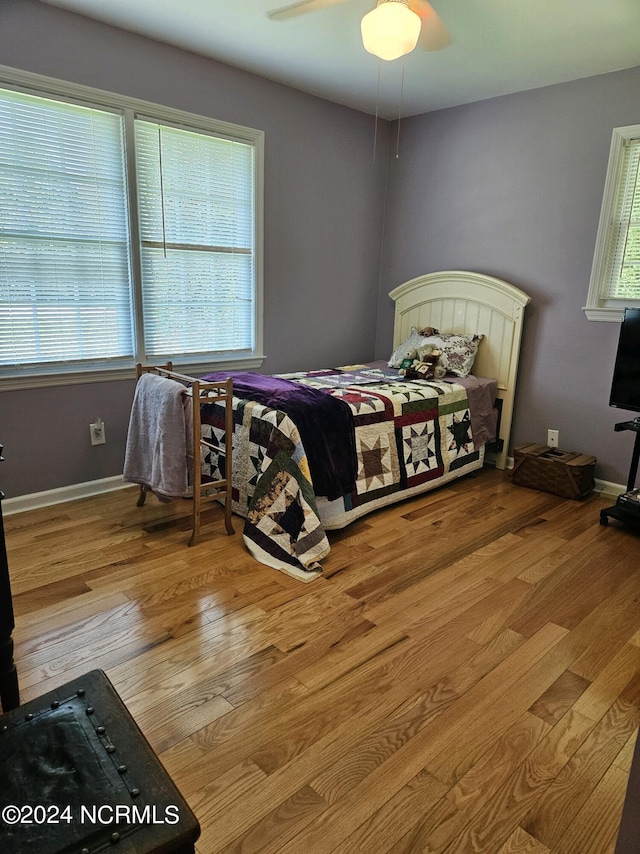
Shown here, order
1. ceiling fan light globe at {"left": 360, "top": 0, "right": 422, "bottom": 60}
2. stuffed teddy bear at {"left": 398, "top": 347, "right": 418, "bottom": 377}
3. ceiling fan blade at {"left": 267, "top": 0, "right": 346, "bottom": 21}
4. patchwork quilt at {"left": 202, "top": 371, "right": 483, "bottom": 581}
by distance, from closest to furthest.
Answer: ceiling fan light globe at {"left": 360, "top": 0, "right": 422, "bottom": 60} → ceiling fan blade at {"left": 267, "top": 0, "right": 346, "bottom": 21} → patchwork quilt at {"left": 202, "top": 371, "right": 483, "bottom": 581} → stuffed teddy bear at {"left": 398, "top": 347, "right": 418, "bottom": 377}

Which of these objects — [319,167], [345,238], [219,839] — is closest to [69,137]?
[319,167]

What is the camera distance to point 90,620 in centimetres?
203

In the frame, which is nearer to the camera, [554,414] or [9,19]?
[9,19]

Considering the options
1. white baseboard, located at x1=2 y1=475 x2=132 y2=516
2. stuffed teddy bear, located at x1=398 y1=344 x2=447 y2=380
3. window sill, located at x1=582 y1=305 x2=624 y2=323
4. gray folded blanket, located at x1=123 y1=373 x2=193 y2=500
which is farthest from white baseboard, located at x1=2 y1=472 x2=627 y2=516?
stuffed teddy bear, located at x1=398 y1=344 x2=447 y2=380

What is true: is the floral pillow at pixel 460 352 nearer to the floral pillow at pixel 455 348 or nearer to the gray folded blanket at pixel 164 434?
the floral pillow at pixel 455 348

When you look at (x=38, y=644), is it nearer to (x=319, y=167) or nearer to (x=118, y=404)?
(x=118, y=404)

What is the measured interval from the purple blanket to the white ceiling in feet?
5.89

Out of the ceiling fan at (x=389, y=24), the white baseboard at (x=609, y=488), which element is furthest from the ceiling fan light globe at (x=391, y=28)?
the white baseboard at (x=609, y=488)

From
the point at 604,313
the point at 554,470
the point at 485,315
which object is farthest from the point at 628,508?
the point at 485,315

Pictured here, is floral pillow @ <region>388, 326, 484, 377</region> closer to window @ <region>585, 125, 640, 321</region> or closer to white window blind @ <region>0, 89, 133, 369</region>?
window @ <region>585, 125, 640, 321</region>

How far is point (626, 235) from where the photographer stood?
3.22 meters

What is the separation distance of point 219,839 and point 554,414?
317 cm

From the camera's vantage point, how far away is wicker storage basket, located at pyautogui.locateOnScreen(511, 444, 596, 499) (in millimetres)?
3299

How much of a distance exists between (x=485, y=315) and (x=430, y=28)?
1.81m
